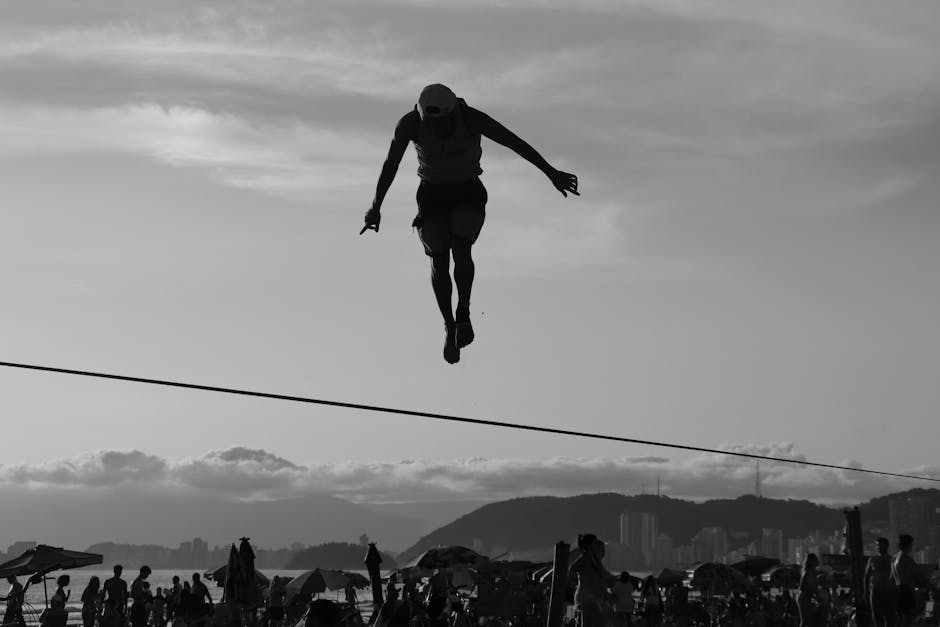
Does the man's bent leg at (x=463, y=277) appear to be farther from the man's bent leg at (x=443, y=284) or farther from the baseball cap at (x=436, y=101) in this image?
the baseball cap at (x=436, y=101)

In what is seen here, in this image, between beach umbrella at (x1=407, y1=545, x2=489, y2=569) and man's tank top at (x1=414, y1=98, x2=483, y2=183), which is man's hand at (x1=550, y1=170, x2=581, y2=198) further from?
beach umbrella at (x1=407, y1=545, x2=489, y2=569)

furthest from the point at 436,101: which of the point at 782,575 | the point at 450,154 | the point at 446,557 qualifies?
the point at 782,575

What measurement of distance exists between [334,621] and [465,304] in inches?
109

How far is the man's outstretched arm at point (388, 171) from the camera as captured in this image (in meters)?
8.45

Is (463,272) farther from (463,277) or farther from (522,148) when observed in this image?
(522,148)

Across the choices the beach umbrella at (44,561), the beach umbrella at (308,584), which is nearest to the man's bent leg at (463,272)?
the beach umbrella at (44,561)

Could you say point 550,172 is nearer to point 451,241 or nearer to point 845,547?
point 451,241

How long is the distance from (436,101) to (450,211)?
2.85ft

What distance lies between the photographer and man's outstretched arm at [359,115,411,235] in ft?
27.7

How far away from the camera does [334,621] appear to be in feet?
22.4

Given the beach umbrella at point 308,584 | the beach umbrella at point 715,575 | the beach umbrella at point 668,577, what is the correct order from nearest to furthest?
the beach umbrella at point 308,584
the beach umbrella at point 715,575
the beach umbrella at point 668,577

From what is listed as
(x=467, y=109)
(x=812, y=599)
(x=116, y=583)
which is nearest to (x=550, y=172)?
(x=467, y=109)

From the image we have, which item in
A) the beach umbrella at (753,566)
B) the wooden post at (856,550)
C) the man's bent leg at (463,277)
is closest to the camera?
the man's bent leg at (463,277)

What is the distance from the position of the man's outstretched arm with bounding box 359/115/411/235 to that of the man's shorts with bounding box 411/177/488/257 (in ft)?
0.81
